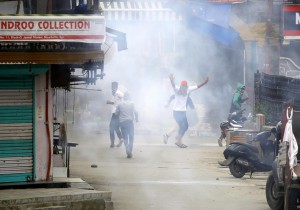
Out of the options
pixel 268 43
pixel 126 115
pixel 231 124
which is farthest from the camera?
pixel 268 43

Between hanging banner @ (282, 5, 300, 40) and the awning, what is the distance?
14.8ft

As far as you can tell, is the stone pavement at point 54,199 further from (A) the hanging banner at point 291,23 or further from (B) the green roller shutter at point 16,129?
(A) the hanging banner at point 291,23

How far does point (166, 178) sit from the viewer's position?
16.0 metres

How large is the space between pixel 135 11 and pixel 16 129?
5217mm

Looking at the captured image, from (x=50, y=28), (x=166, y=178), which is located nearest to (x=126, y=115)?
(x=166, y=178)

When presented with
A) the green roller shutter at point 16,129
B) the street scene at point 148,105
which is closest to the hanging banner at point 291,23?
the street scene at point 148,105

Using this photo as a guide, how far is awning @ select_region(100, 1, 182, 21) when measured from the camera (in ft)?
56.4

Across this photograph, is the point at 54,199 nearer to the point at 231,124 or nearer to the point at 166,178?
the point at 166,178

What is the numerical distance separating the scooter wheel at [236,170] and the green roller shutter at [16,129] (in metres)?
4.57

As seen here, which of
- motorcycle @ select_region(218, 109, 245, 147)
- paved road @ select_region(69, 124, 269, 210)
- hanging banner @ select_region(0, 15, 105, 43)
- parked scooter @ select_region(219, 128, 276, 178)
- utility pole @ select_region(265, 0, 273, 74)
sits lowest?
paved road @ select_region(69, 124, 269, 210)

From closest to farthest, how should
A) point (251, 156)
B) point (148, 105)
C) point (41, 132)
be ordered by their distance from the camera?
1. point (41, 132)
2. point (251, 156)
3. point (148, 105)

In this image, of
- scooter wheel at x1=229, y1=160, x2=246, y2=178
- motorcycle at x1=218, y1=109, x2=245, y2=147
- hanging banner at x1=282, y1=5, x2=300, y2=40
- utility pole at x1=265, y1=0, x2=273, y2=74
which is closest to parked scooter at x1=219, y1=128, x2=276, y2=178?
scooter wheel at x1=229, y1=160, x2=246, y2=178

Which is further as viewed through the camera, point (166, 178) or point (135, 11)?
point (135, 11)

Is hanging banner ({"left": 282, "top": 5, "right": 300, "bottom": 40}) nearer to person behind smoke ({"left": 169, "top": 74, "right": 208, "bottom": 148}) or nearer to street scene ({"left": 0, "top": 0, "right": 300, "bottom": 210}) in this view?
street scene ({"left": 0, "top": 0, "right": 300, "bottom": 210})
